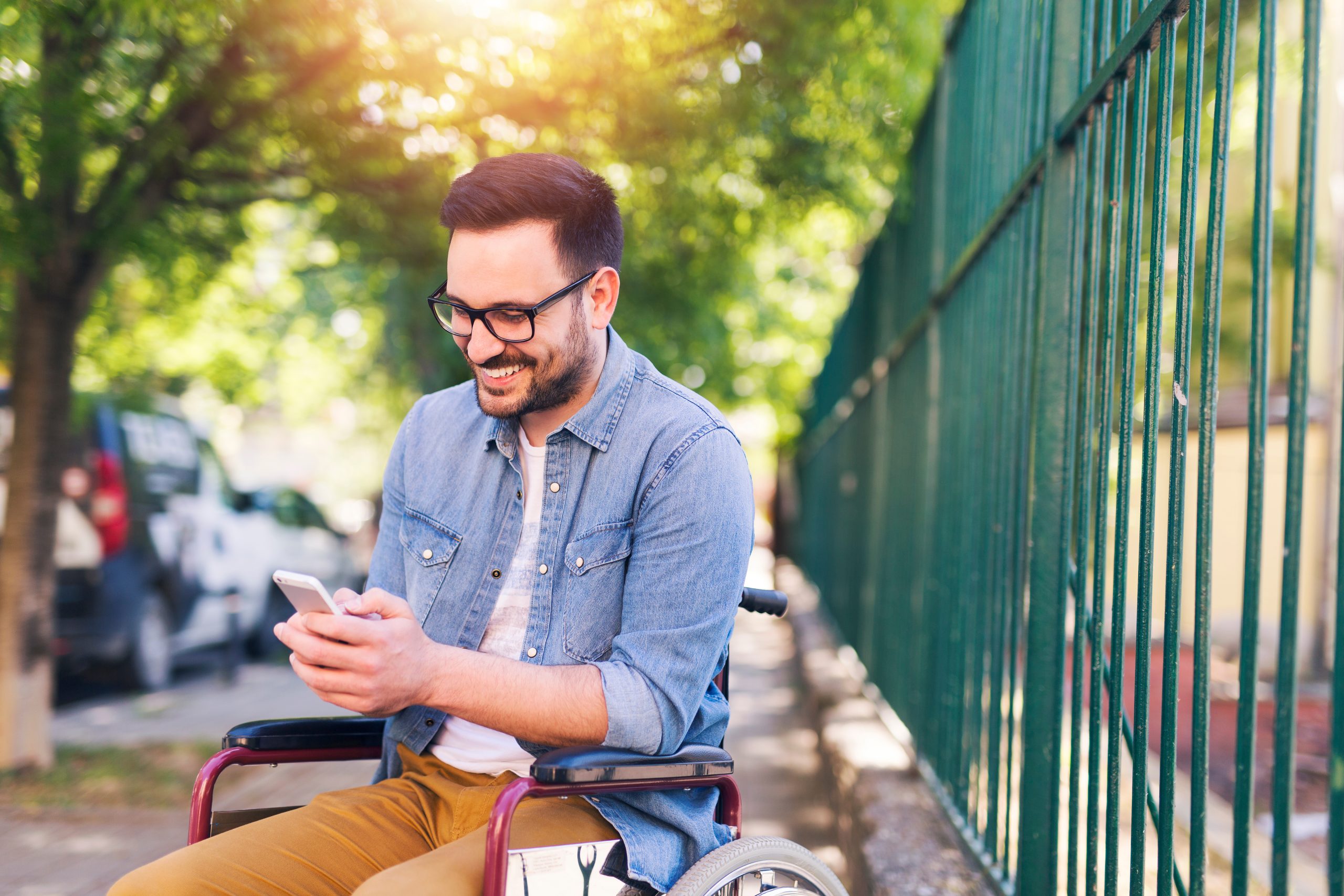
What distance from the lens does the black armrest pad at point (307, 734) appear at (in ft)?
6.66

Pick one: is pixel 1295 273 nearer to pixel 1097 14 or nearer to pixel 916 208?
pixel 1097 14

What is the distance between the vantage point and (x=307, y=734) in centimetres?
210

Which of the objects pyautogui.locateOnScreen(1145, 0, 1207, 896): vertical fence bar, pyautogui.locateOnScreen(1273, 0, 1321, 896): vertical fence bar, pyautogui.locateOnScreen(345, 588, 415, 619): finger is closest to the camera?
pyautogui.locateOnScreen(1273, 0, 1321, 896): vertical fence bar

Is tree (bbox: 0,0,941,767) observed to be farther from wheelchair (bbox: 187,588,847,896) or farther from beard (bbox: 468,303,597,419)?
wheelchair (bbox: 187,588,847,896)

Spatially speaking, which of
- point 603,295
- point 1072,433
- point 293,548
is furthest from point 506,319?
point 293,548

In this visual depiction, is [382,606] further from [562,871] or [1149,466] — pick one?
[1149,466]

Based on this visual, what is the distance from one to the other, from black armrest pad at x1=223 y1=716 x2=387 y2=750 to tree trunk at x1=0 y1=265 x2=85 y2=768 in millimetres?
3643

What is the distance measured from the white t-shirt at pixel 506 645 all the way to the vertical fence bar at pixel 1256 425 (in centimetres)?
118

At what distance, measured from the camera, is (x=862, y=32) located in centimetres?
501

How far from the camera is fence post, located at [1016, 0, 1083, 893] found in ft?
7.80

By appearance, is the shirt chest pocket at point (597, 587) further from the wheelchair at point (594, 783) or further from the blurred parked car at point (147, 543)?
the blurred parked car at point (147, 543)

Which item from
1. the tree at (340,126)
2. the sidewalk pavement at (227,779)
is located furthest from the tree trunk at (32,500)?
the sidewalk pavement at (227,779)

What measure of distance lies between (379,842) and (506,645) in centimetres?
41

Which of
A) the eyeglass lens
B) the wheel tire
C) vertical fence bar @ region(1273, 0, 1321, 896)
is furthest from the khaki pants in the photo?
the wheel tire
